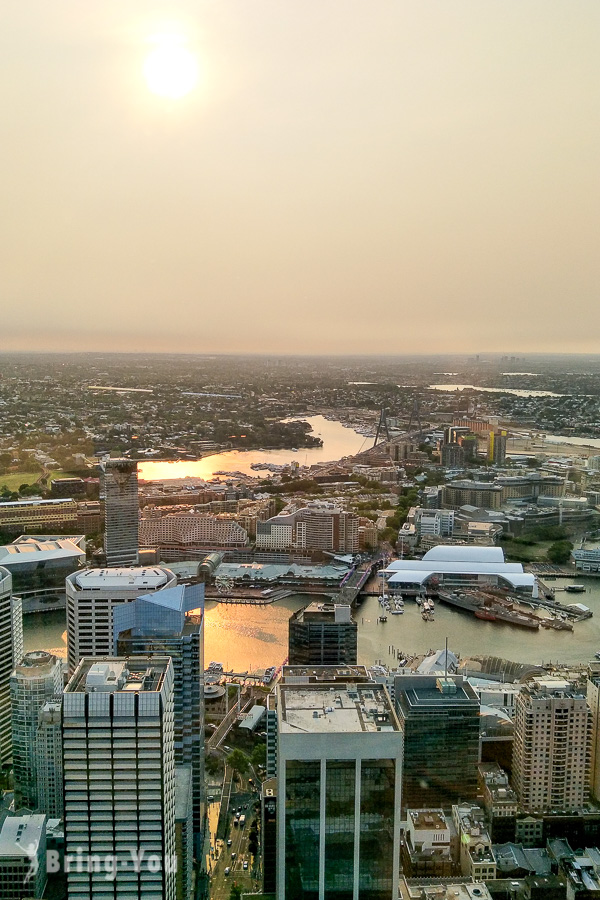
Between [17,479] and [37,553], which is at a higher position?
[17,479]

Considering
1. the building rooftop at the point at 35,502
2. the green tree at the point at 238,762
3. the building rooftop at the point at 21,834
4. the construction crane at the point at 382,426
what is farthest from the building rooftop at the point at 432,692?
the construction crane at the point at 382,426

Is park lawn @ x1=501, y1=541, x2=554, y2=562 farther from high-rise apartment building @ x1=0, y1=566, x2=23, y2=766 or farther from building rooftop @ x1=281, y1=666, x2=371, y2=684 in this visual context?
building rooftop @ x1=281, y1=666, x2=371, y2=684

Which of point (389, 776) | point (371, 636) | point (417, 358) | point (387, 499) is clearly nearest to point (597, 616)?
point (371, 636)

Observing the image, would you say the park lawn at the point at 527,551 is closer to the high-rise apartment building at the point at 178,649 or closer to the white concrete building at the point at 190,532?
the white concrete building at the point at 190,532

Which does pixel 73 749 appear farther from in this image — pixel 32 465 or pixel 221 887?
pixel 32 465

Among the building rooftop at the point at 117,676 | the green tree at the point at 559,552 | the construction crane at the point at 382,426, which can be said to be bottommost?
the green tree at the point at 559,552

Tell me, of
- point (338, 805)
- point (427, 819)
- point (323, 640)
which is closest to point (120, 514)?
point (323, 640)

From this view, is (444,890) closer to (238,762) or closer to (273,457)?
(238,762)

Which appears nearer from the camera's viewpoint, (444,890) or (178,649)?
(444,890)
